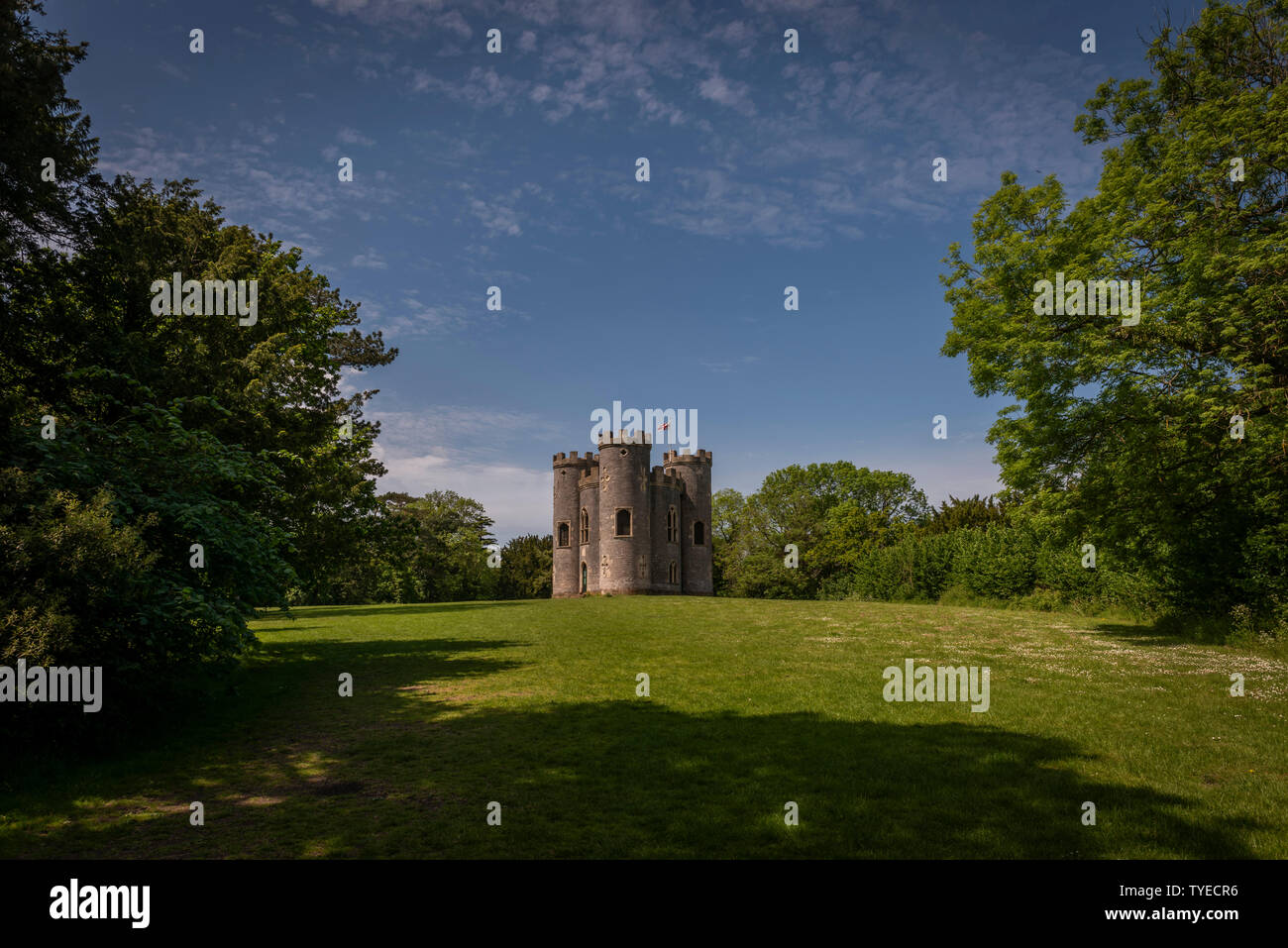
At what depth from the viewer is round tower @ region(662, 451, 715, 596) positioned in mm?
53594

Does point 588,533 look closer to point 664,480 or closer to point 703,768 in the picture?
point 664,480

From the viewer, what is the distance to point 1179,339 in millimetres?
15672

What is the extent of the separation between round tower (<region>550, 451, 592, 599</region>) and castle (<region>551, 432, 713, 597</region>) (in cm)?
8

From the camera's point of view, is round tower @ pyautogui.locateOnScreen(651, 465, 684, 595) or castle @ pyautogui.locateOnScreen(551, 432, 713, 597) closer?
castle @ pyautogui.locateOnScreen(551, 432, 713, 597)

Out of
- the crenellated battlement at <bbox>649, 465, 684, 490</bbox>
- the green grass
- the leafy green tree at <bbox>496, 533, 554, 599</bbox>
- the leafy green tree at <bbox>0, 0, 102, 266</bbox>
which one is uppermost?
the leafy green tree at <bbox>0, 0, 102, 266</bbox>

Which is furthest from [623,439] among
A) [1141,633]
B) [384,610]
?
[1141,633]

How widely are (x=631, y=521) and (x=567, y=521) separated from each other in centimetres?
767

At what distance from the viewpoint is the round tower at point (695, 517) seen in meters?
53.6

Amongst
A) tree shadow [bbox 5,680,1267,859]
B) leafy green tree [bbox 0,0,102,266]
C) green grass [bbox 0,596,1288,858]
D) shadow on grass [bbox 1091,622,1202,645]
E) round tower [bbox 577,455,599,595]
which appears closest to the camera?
tree shadow [bbox 5,680,1267,859]

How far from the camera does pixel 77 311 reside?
34.0 feet

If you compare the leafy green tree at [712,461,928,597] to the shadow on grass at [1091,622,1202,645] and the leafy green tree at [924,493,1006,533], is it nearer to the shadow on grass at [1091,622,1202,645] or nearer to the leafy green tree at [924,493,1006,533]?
the leafy green tree at [924,493,1006,533]

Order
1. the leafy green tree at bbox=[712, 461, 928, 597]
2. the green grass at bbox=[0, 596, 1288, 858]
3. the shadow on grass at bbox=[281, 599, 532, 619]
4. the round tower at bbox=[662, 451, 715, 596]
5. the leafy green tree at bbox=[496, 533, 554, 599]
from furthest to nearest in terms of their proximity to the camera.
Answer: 1. the leafy green tree at bbox=[496, 533, 554, 599]
2. the leafy green tree at bbox=[712, 461, 928, 597]
3. the round tower at bbox=[662, 451, 715, 596]
4. the shadow on grass at bbox=[281, 599, 532, 619]
5. the green grass at bbox=[0, 596, 1288, 858]

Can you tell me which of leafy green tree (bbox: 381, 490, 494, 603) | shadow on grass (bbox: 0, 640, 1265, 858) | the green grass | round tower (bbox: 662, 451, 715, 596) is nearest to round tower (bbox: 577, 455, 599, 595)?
round tower (bbox: 662, 451, 715, 596)

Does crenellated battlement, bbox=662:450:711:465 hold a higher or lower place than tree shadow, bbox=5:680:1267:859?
higher
